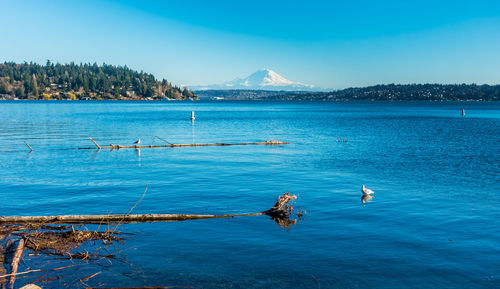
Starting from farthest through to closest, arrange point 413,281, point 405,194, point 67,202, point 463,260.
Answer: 1. point 405,194
2. point 67,202
3. point 463,260
4. point 413,281

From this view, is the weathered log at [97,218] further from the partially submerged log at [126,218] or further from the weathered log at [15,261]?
the weathered log at [15,261]

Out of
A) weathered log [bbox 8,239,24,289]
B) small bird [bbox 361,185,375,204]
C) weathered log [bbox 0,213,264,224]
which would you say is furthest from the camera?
small bird [bbox 361,185,375,204]

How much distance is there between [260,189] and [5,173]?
1885 cm

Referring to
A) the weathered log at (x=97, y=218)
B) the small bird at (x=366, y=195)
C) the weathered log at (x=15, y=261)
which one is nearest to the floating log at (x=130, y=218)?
the weathered log at (x=97, y=218)

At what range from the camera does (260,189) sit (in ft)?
73.3

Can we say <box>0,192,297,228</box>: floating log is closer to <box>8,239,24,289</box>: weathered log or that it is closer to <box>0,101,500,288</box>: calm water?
<box>0,101,500,288</box>: calm water

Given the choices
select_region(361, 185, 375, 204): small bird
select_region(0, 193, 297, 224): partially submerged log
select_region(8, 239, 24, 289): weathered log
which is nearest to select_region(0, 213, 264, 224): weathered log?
select_region(0, 193, 297, 224): partially submerged log

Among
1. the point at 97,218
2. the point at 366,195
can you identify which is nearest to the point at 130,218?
the point at 97,218

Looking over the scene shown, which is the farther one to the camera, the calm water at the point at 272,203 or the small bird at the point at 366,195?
the small bird at the point at 366,195

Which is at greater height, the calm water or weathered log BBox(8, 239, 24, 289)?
weathered log BBox(8, 239, 24, 289)

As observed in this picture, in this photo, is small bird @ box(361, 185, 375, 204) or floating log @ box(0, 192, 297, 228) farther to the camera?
small bird @ box(361, 185, 375, 204)

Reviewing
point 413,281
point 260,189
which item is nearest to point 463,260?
point 413,281

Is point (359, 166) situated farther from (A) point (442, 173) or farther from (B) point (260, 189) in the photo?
(B) point (260, 189)

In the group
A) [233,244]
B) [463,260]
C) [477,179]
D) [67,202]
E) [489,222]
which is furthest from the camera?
[477,179]
